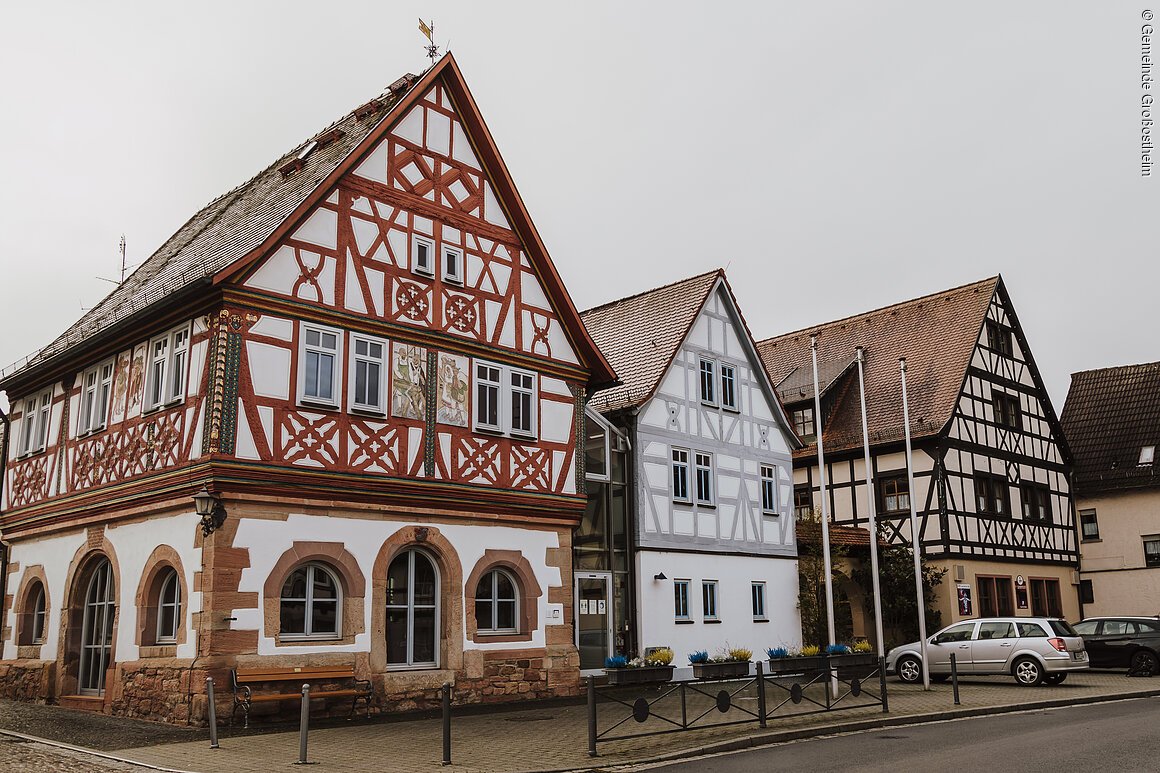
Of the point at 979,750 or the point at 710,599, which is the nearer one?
the point at 979,750

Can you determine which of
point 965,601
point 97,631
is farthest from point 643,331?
point 97,631

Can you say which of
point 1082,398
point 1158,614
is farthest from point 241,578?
point 1082,398

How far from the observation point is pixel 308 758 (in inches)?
517

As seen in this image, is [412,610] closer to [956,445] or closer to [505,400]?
[505,400]

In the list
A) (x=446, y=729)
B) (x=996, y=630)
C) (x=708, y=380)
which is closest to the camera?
(x=446, y=729)

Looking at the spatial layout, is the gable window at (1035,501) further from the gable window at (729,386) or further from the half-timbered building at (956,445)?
the gable window at (729,386)

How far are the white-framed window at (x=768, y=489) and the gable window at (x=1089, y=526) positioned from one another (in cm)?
1693

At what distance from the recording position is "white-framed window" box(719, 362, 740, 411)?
96.0ft

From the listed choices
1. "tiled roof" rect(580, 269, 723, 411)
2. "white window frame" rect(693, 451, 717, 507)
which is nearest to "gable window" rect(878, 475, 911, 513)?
"white window frame" rect(693, 451, 717, 507)

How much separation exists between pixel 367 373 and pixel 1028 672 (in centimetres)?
1563

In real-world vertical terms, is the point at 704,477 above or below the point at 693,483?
above

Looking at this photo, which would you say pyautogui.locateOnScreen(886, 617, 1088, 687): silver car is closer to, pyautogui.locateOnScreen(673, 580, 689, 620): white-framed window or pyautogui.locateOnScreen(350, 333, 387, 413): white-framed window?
pyautogui.locateOnScreen(673, 580, 689, 620): white-framed window

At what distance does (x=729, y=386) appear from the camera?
96.8ft

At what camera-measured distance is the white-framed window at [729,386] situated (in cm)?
2927
